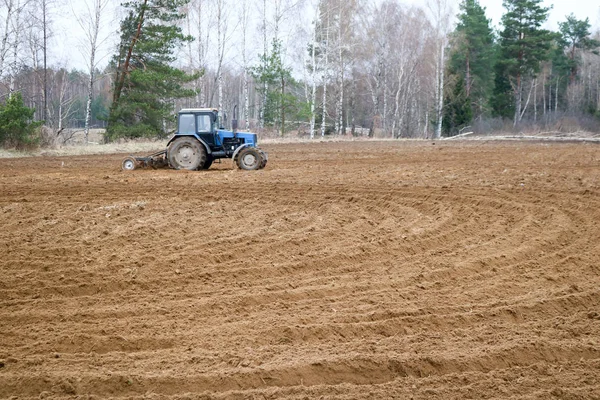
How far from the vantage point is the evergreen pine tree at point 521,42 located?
53031 millimetres

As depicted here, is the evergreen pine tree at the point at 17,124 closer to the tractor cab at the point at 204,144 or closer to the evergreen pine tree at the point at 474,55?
the tractor cab at the point at 204,144

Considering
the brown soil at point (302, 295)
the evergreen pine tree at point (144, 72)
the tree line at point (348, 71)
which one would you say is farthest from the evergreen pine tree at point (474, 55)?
the brown soil at point (302, 295)

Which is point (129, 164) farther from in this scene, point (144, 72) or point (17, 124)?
point (144, 72)

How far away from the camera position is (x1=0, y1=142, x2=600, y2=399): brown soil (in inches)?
170

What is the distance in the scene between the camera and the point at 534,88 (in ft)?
188

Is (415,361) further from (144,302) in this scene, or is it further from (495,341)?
(144,302)

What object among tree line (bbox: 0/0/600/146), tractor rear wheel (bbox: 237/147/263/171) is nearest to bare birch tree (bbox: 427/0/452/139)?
tree line (bbox: 0/0/600/146)

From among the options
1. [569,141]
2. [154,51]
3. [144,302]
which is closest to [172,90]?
[154,51]

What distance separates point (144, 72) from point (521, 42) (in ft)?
123

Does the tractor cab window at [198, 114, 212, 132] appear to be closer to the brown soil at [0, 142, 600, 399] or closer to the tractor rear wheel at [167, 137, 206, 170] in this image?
the tractor rear wheel at [167, 137, 206, 170]

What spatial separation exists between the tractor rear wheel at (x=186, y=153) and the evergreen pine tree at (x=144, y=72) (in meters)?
14.6

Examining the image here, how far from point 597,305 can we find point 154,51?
29441mm

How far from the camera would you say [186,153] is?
56.2ft

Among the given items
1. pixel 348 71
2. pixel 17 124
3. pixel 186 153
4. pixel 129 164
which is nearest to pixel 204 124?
pixel 186 153
